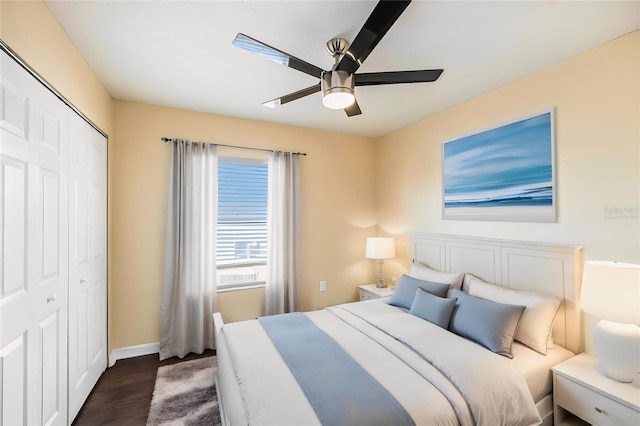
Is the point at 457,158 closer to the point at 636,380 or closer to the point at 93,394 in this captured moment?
the point at 636,380

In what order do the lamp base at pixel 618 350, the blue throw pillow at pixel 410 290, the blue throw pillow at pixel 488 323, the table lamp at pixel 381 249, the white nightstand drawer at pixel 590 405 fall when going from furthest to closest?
the table lamp at pixel 381 249
the blue throw pillow at pixel 410 290
the blue throw pillow at pixel 488 323
the lamp base at pixel 618 350
the white nightstand drawer at pixel 590 405

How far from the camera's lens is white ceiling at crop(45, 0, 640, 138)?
5.31 ft

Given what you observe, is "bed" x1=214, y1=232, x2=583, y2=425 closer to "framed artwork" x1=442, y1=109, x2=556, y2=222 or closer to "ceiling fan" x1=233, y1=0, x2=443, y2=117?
"framed artwork" x1=442, y1=109, x2=556, y2=222

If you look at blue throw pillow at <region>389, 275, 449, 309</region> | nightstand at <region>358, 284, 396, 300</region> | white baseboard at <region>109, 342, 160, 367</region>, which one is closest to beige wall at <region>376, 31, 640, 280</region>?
blue throw pillow at <region>389, 275, 449, 309</region>

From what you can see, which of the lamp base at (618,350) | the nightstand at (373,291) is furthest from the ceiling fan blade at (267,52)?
the nightstand at (373,291)

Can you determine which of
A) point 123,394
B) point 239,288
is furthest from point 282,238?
point 123,394

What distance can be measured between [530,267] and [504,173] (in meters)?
0.84

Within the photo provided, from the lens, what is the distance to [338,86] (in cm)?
162

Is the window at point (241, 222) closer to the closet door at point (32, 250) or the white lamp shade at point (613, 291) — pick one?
the closet door at point (32, 250)

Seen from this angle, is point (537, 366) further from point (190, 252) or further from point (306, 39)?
point (190, 252)

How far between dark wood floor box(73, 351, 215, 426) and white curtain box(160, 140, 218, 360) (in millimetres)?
236

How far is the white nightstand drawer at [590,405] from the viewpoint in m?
1.57

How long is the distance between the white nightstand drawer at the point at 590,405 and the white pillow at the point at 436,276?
3.30 feet

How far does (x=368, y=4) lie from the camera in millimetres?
1559
